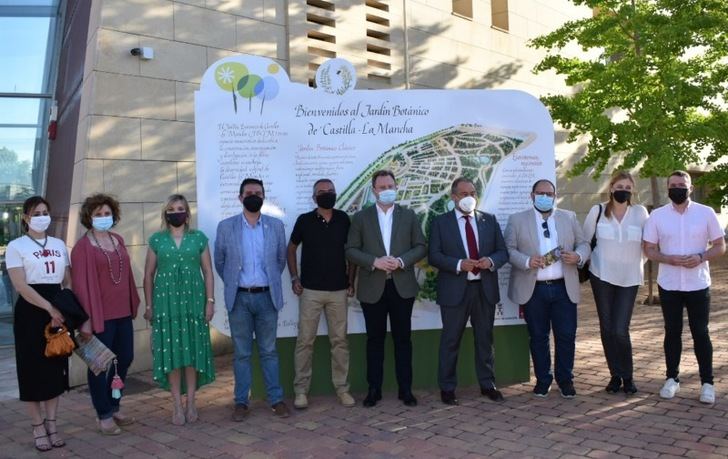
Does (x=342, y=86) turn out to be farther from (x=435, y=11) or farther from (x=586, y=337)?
(x=435, y=11)

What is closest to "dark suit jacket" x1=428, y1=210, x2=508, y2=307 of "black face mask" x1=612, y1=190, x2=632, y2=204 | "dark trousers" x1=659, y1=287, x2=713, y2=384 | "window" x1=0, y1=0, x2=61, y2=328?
"black face mask" x1=612, y1=190, x2=632, y2=204

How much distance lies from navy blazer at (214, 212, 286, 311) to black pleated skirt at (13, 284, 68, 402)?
1283 mm

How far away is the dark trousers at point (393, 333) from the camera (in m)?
5.43

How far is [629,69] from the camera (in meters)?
9.70

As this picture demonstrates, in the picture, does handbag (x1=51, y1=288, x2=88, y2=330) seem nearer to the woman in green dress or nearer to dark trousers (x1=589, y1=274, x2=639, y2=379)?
the woman in green dress

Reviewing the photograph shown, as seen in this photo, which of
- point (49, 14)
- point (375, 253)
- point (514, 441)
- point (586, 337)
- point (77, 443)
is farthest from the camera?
point (49, 14)

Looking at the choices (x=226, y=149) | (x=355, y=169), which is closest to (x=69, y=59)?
(x=226, y=149)

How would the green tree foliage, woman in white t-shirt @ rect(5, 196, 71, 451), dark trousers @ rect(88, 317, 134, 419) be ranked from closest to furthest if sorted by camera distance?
woman in white t-shirt @ rect(5, 196, 71, 451) → dark trousers @ rect(88, 317, 134, 419) → the green tree foliage

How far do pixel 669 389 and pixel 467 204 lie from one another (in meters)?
2.26

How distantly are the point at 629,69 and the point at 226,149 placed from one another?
6.71 m

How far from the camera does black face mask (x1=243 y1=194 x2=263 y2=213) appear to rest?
205 inches

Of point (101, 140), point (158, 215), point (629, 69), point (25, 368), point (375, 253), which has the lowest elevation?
point (25, 368)

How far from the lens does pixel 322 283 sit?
5.39 metres

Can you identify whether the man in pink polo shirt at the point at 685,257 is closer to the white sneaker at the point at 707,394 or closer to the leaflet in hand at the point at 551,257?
the white sneaker at the point at 707,394
